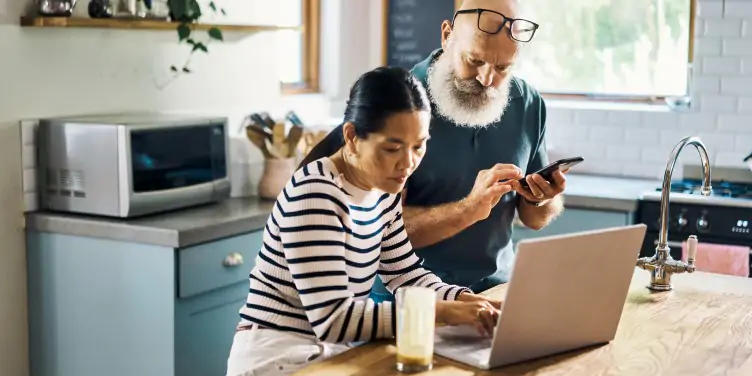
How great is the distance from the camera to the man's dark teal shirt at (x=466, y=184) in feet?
9.36

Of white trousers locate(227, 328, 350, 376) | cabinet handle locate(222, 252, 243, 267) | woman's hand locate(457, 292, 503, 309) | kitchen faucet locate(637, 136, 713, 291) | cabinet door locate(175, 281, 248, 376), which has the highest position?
kitchen faucet locate(637, 136, 713, 291)

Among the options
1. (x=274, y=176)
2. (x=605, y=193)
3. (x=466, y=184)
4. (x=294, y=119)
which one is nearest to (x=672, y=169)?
(x=466, y=184)

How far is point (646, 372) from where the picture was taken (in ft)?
6.77

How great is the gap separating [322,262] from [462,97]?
2.87ft

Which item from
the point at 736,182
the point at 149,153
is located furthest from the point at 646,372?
the point at 736,182

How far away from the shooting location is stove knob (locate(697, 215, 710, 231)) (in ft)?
13.7

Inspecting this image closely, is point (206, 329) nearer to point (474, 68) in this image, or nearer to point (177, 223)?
point (177, 223)

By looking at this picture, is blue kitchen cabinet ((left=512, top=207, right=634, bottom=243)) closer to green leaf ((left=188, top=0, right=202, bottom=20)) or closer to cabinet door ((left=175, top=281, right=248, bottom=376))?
cabinet door ((left=175, top=281, right=248, bottom=376))

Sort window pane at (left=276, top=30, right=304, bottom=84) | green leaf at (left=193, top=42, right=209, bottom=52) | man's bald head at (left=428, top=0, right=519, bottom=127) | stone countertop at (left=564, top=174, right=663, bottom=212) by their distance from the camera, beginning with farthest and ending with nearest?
window pane at (left=276, top=30, right=304, bottom=84) < stone countertop at (left=564, top=174, right=663, bottom=212) < green leaf at (left=193, top=42, right=209, bottom=52) < man's bald head at (left=428, top=0, right=519, bottom=127)

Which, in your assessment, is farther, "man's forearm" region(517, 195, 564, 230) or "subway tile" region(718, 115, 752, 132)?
"subway tile" region(718, 115, 752, 132)

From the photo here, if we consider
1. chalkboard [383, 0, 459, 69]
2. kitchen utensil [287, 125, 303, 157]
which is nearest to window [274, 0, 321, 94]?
chalkboard [383, 0, 459, 69]

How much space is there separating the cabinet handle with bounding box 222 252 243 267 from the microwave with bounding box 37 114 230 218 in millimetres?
291

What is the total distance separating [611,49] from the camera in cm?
507

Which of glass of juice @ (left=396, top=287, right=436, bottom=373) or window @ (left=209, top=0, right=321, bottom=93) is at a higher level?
window @ (left=209, top=0, right=321, bottom=93)
